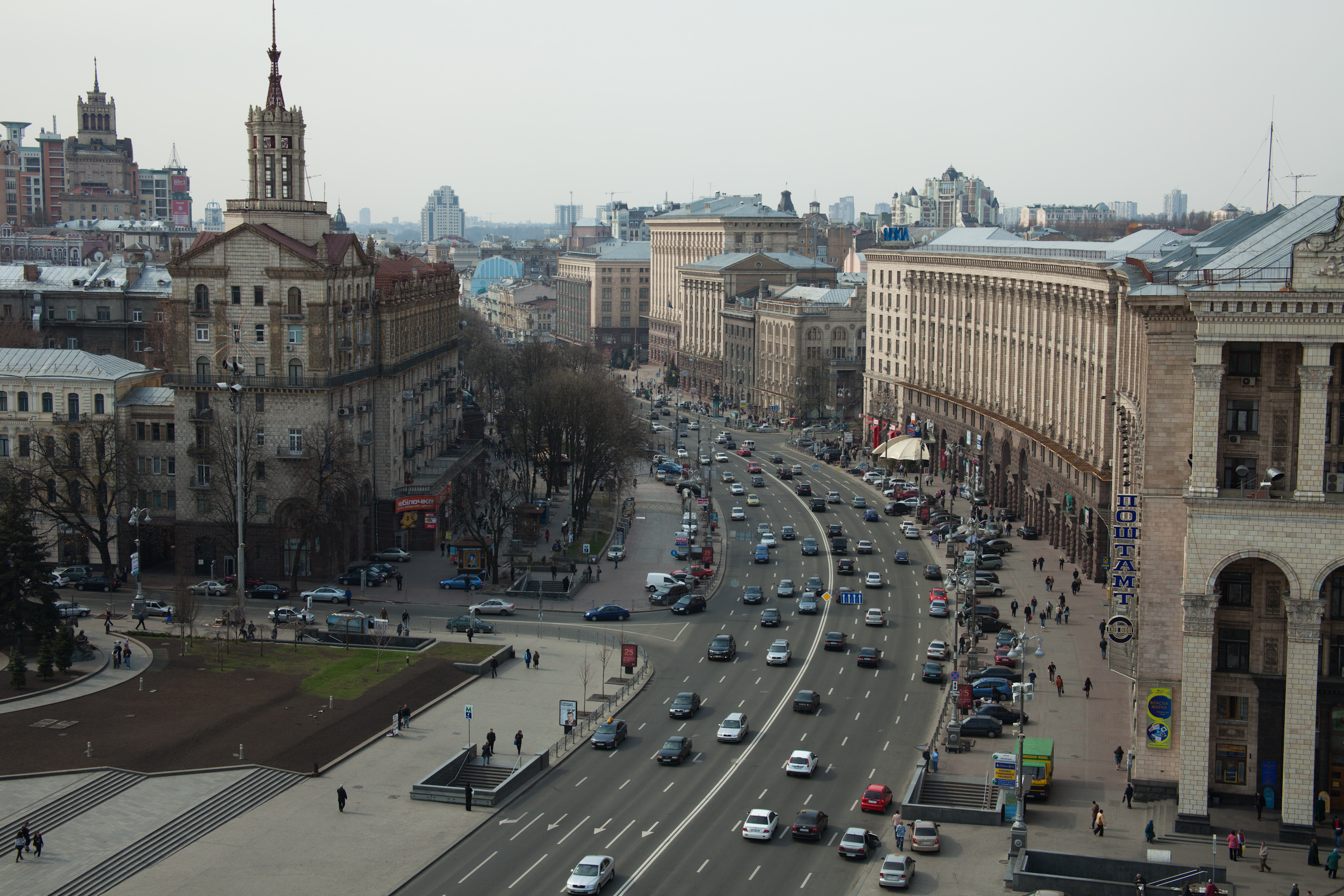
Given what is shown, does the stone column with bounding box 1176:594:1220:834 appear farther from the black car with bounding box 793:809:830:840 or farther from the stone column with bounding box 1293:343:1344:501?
the black car with bounding box 793:809:830:840

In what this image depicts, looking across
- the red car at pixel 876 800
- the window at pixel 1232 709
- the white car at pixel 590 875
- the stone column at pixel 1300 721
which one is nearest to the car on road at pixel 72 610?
the white car at pixel 590 875

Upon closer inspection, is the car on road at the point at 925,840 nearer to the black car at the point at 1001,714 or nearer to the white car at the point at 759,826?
the white car at the point at 759,826

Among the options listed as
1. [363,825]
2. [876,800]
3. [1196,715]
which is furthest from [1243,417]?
[363,825]

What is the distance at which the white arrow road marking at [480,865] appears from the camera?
2250 inches

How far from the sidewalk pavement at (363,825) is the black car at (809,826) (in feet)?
43.7

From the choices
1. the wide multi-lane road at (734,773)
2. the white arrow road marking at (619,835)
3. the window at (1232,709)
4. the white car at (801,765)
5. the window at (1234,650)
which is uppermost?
the window at (1234,650)

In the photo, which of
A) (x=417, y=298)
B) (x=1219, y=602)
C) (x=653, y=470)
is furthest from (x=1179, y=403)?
(x=653, y=470)

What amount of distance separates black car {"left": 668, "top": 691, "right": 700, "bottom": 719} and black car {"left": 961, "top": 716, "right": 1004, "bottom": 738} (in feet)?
45.5

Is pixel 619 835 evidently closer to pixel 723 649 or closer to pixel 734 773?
pixel 734 773

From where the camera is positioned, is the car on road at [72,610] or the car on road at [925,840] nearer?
the car on road at [925,840]

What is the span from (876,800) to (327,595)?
49410 millimetres

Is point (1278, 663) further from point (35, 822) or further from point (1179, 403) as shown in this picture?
point (35, 822)

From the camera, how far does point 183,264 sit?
105750 millimetres

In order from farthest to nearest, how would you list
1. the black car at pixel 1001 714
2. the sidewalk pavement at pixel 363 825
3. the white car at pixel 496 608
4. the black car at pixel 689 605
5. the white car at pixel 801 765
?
the black car at pixel 689 605
the white car at pixel 496 608
the black car at pixel 1001 714
the white car at pixel 801 765
the sidewalk pavement at pixel 363 825
